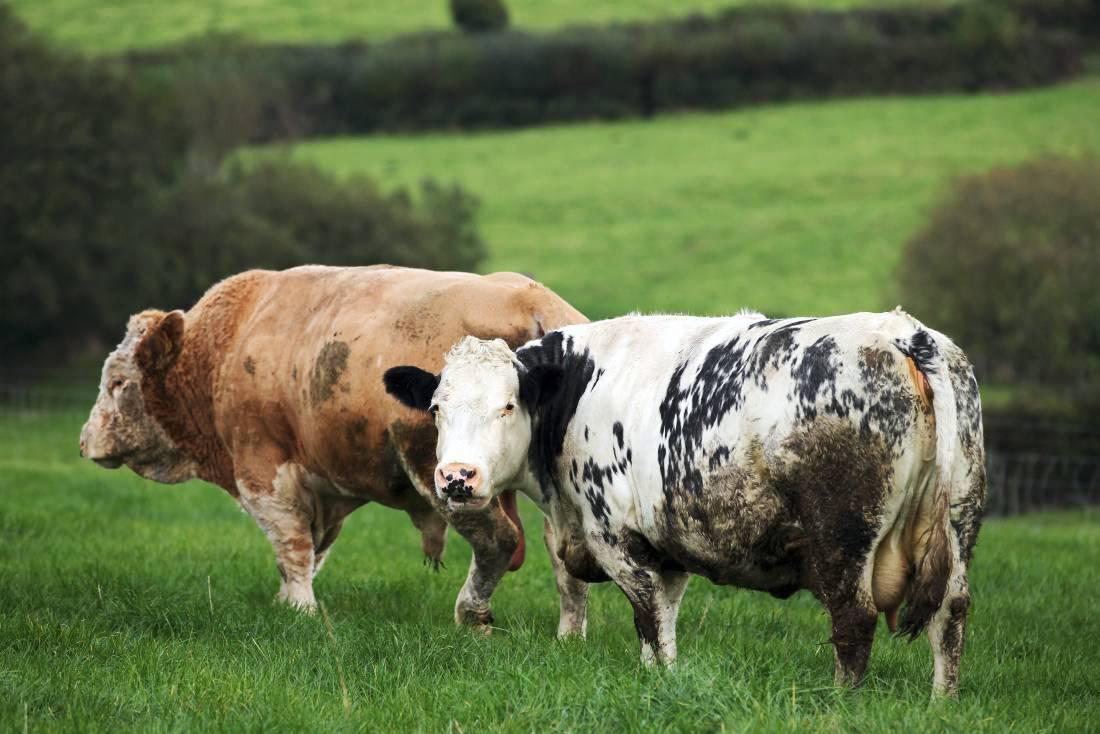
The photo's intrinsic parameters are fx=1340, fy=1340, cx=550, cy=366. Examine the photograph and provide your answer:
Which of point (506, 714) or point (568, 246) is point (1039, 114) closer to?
point (568, 246)

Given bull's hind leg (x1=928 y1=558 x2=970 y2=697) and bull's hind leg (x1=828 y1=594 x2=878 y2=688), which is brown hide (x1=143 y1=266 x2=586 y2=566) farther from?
bull's hind leg (x1=928 y1=558 x2=970 y2=697)

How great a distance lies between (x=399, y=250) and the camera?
4362 cm

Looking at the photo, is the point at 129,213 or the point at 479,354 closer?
the point at 479,354

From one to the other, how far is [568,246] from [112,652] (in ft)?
136

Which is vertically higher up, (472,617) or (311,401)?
(311,401)

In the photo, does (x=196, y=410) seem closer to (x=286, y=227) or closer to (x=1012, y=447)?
(x=1012, y=447)

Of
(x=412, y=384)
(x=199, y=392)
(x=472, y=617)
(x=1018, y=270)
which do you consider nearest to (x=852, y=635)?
(x=412, y=384)

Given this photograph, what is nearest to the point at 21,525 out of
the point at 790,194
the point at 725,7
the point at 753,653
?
the point at 753,653

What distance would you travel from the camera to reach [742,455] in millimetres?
6254

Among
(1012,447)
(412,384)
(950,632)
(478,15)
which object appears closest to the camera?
(950,632)

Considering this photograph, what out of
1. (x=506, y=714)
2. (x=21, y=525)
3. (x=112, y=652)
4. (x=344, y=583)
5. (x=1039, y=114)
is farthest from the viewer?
(x=1039, y=114)

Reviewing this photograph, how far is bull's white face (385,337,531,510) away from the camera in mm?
6848

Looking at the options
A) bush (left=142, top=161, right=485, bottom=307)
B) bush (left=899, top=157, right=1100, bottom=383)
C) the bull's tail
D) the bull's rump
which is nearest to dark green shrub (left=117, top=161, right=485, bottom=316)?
bush (left=142, top=161, right=485, bottom=307)

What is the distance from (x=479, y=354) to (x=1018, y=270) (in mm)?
32775
